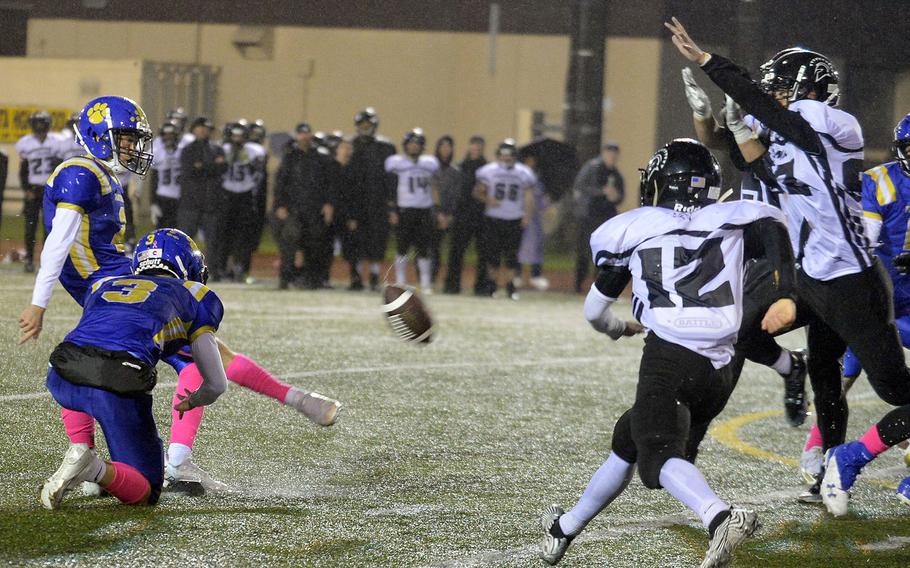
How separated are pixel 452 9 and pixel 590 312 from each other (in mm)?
18084

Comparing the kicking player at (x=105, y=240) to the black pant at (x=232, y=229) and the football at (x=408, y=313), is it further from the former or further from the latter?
the black pant at (x=232, y=229)

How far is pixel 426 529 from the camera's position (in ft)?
14.5

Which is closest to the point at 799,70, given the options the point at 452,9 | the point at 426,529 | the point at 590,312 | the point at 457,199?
the point at 590,312

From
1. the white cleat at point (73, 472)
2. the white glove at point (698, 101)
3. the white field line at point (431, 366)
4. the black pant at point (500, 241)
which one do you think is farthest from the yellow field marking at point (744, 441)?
the black pant at point (500, 241)

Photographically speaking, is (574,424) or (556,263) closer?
(574,424)

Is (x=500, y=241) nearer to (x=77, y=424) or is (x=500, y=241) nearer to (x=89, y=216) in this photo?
(x=89, y=216)

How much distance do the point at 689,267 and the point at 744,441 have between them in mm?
2831

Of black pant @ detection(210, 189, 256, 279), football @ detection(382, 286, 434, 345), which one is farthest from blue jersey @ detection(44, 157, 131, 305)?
black pant @ detection(210, 189, 256, 279)

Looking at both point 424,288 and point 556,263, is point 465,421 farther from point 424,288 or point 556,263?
point 556,263

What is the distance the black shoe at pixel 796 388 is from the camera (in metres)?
5.70

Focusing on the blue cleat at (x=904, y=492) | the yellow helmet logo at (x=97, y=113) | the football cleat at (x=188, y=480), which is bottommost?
the football cleat at (x=188, y=480)

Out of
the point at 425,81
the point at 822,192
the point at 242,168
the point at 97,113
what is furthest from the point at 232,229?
the point at 425,81

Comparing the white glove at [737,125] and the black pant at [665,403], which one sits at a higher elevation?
the white glove at [737,125]

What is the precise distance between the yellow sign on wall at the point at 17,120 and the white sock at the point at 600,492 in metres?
14.4
